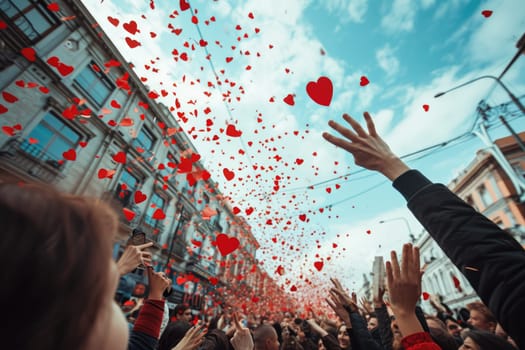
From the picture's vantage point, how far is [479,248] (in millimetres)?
904

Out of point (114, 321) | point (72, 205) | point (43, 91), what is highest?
point (43, 91)

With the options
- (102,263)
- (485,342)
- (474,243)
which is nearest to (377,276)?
(485,342)

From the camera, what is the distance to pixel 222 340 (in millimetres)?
3572

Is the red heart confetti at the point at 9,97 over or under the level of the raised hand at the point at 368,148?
over

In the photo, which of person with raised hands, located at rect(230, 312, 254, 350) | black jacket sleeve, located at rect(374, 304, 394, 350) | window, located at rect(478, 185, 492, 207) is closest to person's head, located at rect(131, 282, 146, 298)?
person with raised hands, located at rect(230, 312, 254, 350)

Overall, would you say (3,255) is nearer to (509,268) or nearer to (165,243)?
(509,268)

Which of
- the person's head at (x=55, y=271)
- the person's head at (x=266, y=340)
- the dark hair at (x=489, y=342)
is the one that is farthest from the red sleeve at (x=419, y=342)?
the person's head at (x=266, y=340)

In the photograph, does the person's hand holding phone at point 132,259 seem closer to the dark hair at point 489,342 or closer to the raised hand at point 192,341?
the raised hand at point 192,341

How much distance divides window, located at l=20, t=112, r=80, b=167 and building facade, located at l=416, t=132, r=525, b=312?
25159mm

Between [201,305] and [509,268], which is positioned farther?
[201,305]

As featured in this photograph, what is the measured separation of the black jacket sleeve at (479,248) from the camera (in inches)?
31.7

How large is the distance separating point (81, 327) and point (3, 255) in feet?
0.72

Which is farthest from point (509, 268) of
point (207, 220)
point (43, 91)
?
point (207, 220)

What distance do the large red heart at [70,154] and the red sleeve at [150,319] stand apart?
12.5m
